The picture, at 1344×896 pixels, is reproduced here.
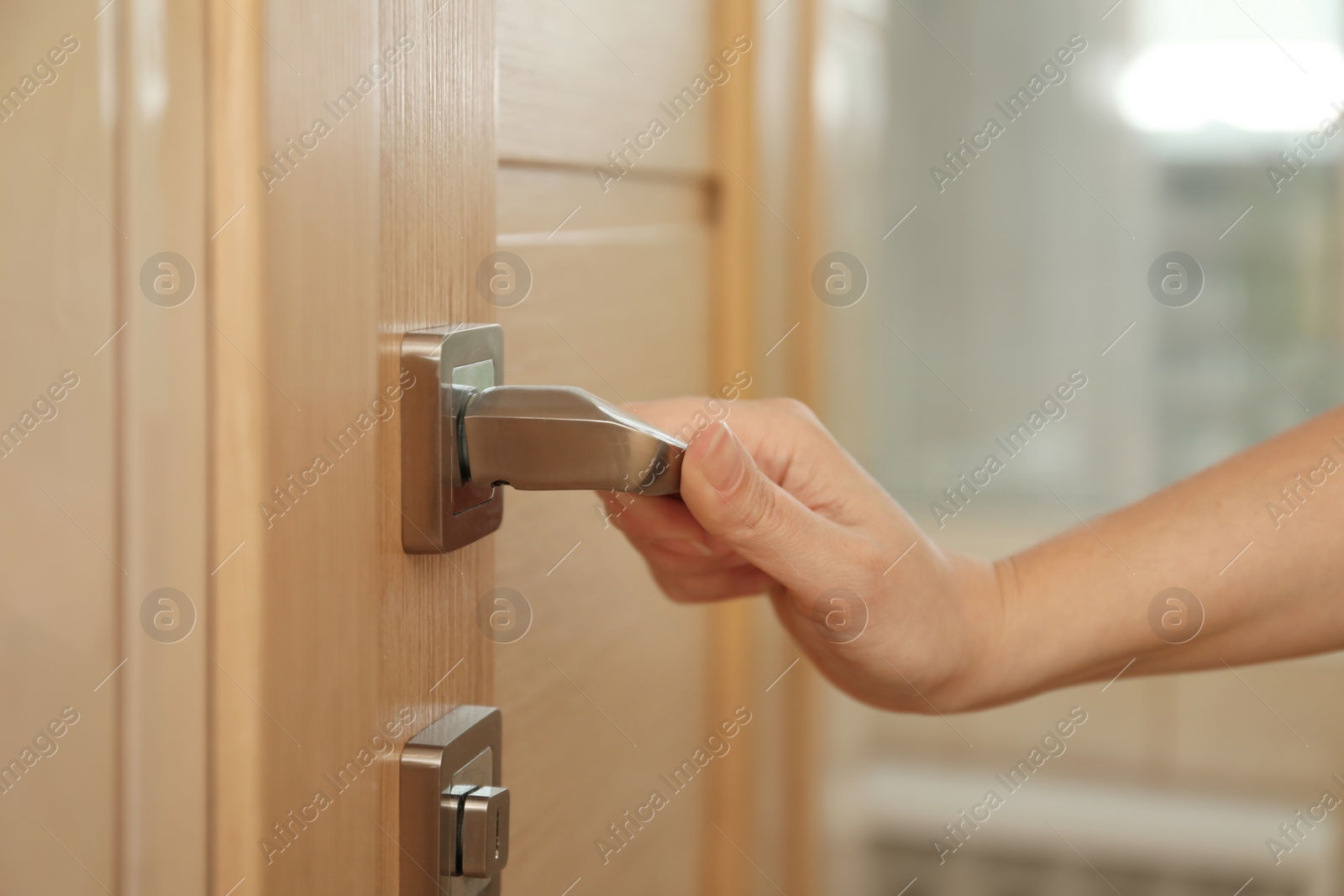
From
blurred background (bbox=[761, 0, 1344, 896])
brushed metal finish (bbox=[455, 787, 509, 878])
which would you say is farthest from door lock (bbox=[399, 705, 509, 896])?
blurred background (bbox=[761, 0, 1344, 896])

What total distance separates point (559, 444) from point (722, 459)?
66 millimetres

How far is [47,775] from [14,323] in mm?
116

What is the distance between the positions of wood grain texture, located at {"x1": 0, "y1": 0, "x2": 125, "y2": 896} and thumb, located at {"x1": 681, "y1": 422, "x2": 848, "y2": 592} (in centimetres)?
20

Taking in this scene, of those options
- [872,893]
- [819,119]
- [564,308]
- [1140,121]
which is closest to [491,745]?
[564,308]

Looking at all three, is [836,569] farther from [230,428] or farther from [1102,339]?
[1102,339]

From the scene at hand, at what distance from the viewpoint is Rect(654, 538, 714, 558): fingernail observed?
0.55 m

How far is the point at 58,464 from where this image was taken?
303 mm

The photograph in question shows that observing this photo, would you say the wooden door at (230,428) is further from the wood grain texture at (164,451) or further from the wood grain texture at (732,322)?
the wood grain texture at (732,322)

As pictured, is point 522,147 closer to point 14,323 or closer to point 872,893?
point 14,323

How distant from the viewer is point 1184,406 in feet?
4.73

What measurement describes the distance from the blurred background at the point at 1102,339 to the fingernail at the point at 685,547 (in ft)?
2.52

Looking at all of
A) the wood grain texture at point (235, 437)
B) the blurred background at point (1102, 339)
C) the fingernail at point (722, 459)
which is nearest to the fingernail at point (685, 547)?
the fingernail at point (722, 459)

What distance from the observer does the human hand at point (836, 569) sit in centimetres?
50

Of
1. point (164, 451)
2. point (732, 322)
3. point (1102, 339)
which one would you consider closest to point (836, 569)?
point (164, 451)
